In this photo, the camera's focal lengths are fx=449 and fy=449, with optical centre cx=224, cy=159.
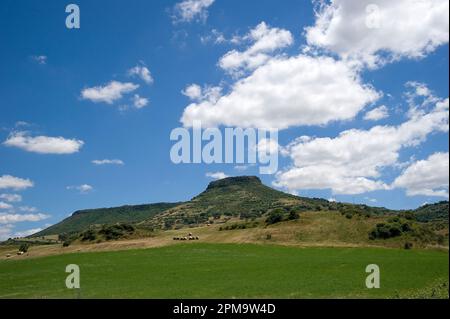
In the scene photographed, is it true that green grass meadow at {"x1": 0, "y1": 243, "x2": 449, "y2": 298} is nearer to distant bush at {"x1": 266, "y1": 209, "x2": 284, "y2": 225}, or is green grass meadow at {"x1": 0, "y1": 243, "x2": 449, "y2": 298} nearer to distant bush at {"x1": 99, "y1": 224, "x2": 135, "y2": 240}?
distant bush at {"x1": 266, "y1": 209, "x2": 284, "y2": 225}

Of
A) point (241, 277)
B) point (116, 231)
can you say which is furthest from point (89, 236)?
point (241, 277)

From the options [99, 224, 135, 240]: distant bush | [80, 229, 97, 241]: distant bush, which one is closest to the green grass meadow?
[80, 229, 97, 241]: distant bush

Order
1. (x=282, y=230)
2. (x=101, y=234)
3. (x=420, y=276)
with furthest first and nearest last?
(x=101, y=234) → (x=282, y=230) → (x=420, y=276)

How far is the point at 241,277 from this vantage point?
52656 mm

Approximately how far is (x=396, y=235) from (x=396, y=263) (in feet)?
119

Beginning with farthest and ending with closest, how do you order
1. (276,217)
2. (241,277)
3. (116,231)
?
(116,231) → (276,217) → (241,277)

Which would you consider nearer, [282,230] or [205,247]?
[205,247]

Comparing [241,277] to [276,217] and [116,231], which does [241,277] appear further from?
[116,231]

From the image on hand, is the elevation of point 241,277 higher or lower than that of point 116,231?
lower
